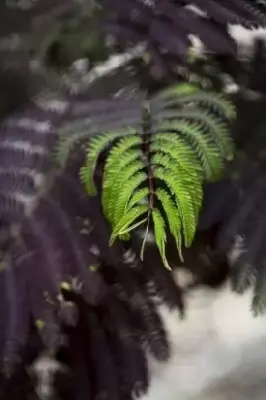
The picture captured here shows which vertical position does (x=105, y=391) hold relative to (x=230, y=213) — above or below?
below

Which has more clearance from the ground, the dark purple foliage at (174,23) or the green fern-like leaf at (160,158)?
the dark purple foliage at (174,23)

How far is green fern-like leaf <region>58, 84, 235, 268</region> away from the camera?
2.08 ft

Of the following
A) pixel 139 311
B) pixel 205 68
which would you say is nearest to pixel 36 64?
pixel 205 68

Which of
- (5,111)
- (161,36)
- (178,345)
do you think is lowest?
(178,345)

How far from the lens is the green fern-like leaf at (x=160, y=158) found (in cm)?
63

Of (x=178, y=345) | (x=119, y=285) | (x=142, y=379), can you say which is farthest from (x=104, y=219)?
(x=178, y=345)

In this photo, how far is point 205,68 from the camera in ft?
2.59

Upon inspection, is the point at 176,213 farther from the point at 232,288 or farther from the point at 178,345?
the point at 178,345

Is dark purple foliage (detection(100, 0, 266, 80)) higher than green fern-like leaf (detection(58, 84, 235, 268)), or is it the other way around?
dark purple foliage (detection(100, 0, 266, 80))

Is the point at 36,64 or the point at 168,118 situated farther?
the point at 36,64

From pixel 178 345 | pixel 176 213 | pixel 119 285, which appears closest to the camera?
pixel 176 213

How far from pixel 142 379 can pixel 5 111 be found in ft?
1.13

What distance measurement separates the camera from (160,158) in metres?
0.65

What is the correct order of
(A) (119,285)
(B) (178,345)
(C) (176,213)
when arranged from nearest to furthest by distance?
(C) (176,213)
(A) (119,285)
(B) (178,345)
